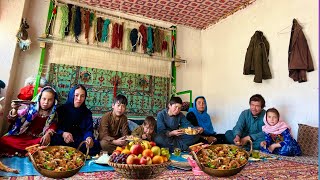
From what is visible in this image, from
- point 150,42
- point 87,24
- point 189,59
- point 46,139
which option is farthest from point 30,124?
point 189,59

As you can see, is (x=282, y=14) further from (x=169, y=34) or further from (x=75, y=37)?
(x=75, y=37)

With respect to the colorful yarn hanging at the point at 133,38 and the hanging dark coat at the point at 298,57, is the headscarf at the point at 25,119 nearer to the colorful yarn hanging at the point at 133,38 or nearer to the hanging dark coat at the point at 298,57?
the colorful yarn hanging at the point at 133,38

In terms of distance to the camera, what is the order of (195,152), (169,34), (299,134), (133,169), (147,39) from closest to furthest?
(133,169) → (195,152) → (299,134) → (147,39) → (169,34)

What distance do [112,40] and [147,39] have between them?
0.64 metres

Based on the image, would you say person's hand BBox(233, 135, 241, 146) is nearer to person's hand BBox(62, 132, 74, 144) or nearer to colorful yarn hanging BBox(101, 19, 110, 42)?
person's hand BBox(62, 132, 74, 144)

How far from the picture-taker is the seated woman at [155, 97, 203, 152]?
261 centimetres

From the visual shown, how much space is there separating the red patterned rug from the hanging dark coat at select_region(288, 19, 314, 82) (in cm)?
119

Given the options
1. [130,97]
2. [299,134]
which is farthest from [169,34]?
[299,134]

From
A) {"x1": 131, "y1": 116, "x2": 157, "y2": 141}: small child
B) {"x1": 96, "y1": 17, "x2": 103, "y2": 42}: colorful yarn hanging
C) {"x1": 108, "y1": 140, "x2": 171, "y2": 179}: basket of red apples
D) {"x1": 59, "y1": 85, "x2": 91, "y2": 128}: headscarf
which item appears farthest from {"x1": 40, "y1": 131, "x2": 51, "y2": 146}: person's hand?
{"x1": 96, "y1": 17, "x2": 103, "y2": 42}: colorful yarn hanging

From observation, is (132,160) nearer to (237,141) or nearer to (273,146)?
(237,141)

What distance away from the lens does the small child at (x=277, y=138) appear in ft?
8.08

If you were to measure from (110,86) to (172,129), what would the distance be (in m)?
1.41

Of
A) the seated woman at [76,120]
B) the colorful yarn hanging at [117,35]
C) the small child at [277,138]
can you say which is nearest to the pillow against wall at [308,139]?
the small child at [277,138]

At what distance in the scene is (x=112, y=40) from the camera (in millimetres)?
3797
